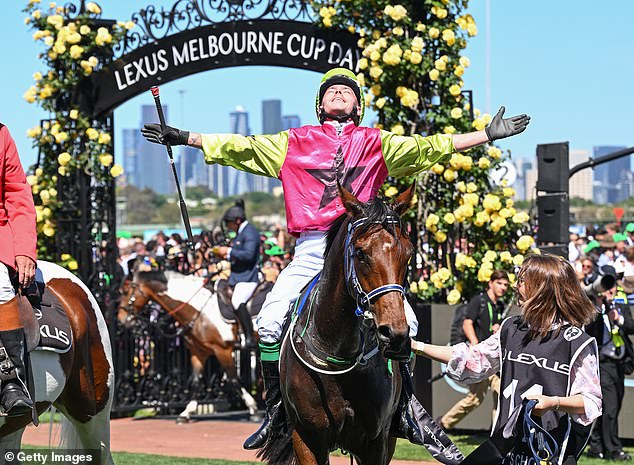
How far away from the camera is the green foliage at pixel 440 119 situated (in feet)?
36.4

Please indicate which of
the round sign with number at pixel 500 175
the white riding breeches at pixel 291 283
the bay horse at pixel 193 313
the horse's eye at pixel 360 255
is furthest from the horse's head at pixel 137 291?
the horse's eye at pixel 360 255

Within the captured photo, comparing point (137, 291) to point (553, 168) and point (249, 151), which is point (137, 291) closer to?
point (553, 168)

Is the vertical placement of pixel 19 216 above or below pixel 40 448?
above

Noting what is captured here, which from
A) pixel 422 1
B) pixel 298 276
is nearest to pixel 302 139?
pixel 298 276

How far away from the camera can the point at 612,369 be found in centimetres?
1043

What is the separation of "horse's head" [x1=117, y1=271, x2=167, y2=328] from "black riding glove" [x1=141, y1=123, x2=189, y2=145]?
789 cm

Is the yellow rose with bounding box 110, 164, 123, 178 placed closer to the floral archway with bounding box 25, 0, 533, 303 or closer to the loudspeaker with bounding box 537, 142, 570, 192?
the floral archway with bounding box 25, 0, 533, 303

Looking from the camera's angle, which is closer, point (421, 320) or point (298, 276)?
point (298, 276)

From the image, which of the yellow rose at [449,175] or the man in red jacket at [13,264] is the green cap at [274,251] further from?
the man in red jacket at [13,264]

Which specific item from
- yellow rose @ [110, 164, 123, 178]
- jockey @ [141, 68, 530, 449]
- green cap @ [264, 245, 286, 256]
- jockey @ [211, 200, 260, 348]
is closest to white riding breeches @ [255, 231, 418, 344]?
jockey @ [141, 68, 530, 449]

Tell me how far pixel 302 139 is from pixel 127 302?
26.8 ft

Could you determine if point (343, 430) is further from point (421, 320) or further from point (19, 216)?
point (421, 320)

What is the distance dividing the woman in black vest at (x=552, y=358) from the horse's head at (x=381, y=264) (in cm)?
56

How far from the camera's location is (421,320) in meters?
11.7
